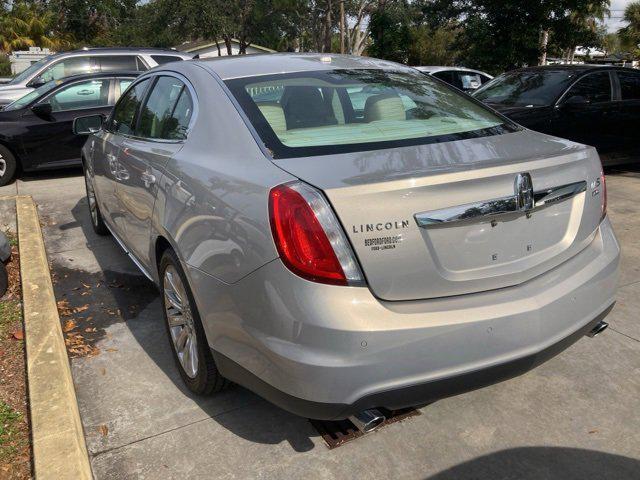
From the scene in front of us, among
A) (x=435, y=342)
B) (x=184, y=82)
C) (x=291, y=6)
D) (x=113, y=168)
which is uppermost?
(x=291, y=6)

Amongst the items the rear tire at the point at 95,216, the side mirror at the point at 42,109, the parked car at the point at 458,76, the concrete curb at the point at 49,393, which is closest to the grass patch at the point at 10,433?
the concrete curb at the point at 49,393

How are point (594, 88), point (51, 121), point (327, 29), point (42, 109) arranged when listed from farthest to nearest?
point (327, 29) → point (51, 121) → point (42, 109) → point (594, 88)

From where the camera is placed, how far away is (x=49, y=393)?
2.88 metres

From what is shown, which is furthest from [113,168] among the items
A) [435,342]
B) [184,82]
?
[435,342]

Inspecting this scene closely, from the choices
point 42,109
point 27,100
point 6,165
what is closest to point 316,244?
point 42,109

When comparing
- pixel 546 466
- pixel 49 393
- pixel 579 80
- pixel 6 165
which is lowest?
pixel 546 466

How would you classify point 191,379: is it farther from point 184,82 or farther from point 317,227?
point 184,82

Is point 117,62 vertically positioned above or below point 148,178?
above

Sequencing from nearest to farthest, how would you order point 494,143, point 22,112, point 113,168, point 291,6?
1. point 494,143
2. point 113,168
3. point 22,112
4. point 291,6

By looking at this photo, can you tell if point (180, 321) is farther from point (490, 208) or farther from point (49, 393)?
point (490, 208)

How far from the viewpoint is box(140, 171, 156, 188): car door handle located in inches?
126

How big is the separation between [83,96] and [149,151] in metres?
6.36

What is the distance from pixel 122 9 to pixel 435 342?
63.2 m

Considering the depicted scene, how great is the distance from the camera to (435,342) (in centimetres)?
213
